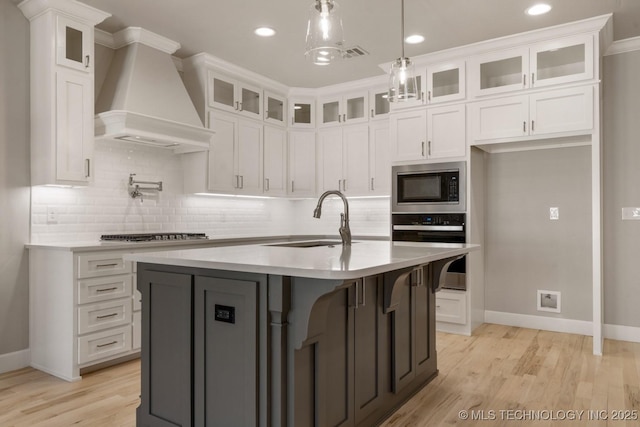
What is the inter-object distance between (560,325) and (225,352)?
147 inches

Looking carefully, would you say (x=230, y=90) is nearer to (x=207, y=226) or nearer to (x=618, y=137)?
(x=207, y=226)

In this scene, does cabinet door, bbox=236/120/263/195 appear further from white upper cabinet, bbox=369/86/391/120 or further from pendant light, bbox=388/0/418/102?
pendant light, bbox=388/0/418/102

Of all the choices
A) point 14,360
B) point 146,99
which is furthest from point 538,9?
point 14,360

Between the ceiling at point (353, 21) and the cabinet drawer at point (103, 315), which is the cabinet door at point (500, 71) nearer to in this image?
the ceiling at point (353, 21)

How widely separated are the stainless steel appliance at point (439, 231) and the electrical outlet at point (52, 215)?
3.18 m

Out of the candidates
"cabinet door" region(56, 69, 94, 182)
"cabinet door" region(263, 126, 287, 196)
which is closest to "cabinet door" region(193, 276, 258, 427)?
"cabinet door" region(56, 69, 94, 182)

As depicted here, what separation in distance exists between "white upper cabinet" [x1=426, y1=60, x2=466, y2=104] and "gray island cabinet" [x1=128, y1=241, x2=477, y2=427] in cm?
233

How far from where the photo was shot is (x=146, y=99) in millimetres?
3875

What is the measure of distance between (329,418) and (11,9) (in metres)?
3.76

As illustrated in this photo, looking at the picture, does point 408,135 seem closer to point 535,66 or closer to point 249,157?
point 535,66

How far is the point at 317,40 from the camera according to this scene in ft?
6.75

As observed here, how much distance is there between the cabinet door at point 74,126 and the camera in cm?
340

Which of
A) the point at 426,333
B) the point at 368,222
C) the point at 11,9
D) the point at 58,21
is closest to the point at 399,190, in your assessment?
the point at 368,222

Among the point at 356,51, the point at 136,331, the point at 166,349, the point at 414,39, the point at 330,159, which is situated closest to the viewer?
the point at 166,349
